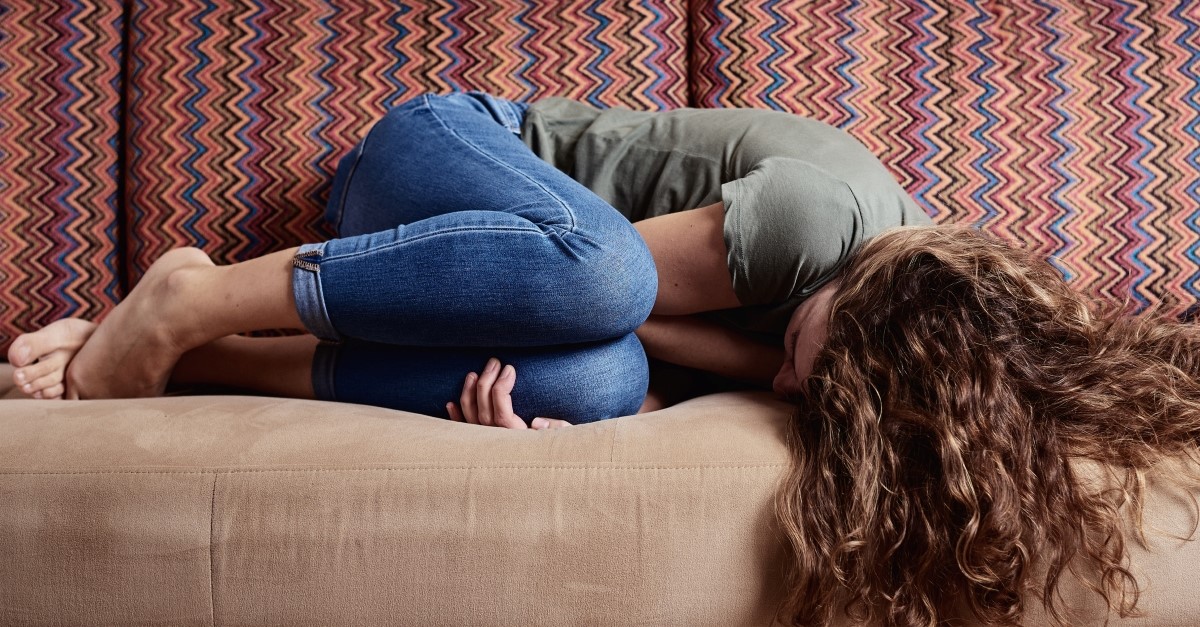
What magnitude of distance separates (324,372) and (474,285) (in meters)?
0.30

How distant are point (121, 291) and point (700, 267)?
0.93 meters

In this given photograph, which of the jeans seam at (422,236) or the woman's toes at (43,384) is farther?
the woman's toes at (43,384)

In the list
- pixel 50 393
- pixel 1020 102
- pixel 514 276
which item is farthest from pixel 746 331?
pixel 50 393

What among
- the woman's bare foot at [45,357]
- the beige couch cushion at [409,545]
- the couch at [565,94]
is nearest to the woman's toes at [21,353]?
the woman's bare foot at [45,357]

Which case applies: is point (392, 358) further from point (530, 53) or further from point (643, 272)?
point (530, 53)

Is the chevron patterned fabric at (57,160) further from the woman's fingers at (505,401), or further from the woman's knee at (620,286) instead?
the woman's knee at (620,286)

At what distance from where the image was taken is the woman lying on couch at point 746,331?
0.67 m

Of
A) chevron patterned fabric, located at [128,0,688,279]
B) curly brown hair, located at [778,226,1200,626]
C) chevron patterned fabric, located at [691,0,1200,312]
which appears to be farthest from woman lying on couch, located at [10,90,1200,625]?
chevron patterned fabric, located at [691,0,1200,312]

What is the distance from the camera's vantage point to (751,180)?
890 mm

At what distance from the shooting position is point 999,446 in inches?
26.6

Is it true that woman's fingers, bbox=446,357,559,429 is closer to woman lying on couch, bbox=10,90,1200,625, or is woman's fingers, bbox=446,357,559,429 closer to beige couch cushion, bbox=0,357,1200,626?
woman lying on couch, bbox=10,90,1200,625

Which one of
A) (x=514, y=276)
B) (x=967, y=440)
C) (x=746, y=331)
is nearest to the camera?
(x=967, y=440)

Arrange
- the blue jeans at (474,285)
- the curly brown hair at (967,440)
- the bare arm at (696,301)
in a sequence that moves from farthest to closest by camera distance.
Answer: the bare arm at (696,301) → the blue jeans at (474,285) → the curly brown hair at (967,440)

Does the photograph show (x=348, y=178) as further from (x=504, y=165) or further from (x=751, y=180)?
(x=751, y=180)
